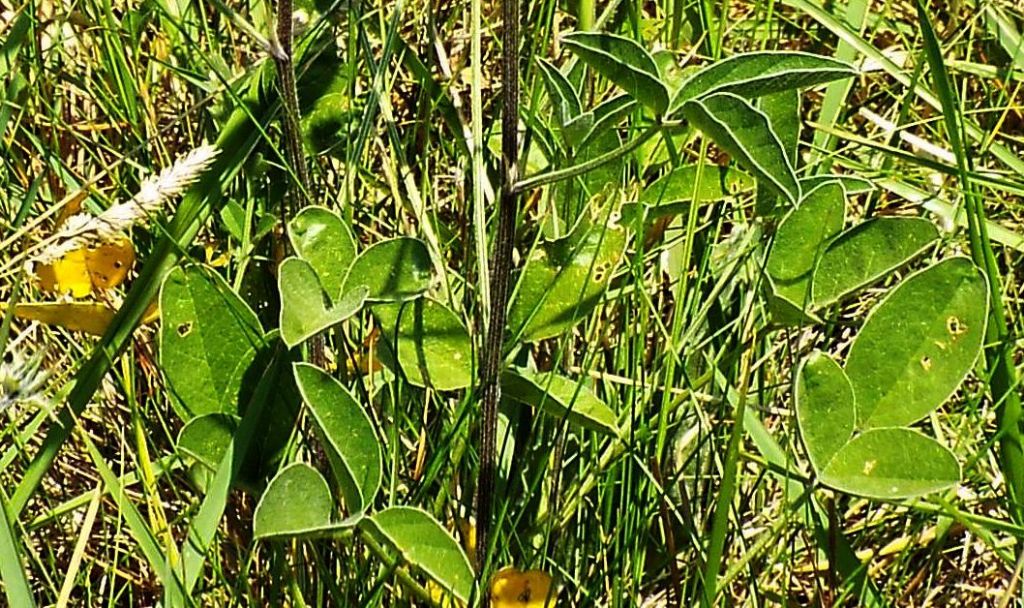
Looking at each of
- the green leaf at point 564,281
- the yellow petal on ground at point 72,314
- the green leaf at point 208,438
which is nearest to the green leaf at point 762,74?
the green leaf at point 564,281

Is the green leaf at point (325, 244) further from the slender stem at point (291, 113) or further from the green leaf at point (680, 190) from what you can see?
the green leaf at point (680, 190)

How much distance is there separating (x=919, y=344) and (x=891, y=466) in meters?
0.11

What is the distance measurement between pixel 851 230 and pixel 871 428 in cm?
16

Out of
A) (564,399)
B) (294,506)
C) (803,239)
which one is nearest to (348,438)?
(294,506)

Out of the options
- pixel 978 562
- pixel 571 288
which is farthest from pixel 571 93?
pixel 978 562

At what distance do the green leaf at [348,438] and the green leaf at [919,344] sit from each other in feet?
1.20

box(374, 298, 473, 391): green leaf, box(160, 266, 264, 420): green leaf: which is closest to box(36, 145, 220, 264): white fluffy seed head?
box(160, 266, 264, 420): green leaf

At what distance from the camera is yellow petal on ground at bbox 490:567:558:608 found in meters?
0.99

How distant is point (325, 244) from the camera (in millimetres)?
994

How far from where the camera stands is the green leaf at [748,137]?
0.82m

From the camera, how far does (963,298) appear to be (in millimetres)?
962

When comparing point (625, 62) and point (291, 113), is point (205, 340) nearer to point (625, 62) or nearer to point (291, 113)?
point (291, 113)

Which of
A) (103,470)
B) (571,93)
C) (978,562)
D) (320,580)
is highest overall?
(571,93)

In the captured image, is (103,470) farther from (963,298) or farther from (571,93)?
(963,298)
